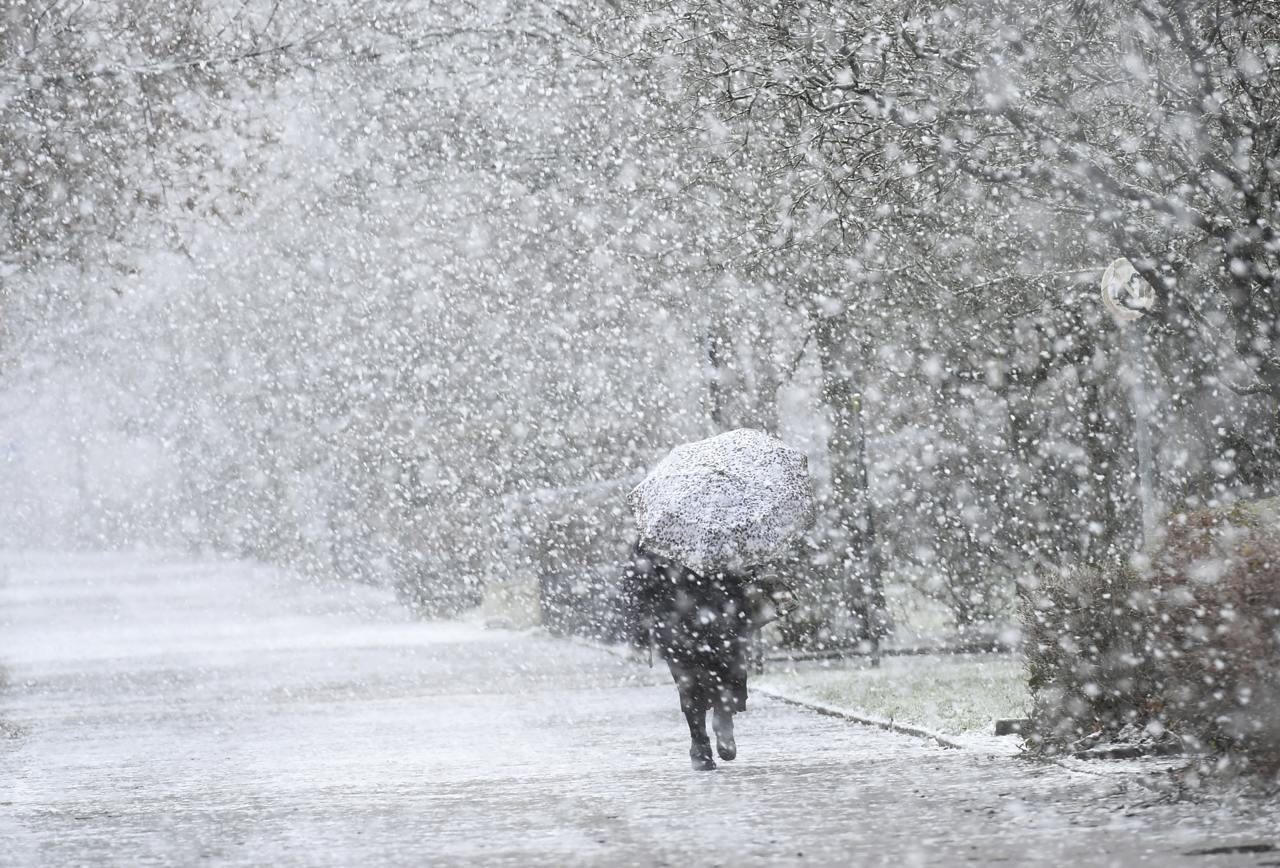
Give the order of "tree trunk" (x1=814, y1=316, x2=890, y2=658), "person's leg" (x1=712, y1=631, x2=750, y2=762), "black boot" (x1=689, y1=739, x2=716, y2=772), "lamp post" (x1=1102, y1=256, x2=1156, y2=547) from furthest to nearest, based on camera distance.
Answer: "tree trunk" (x1=814, y1=316, x2=890, y2=658) → "lamp post" (x1=1102, y1=256, x2=1156, y2=547) → "person's leg" (x1=712, y1=631, x2=750, y2=762) → "black boot" (x1=689, y1=739, x2=716, y2=772)

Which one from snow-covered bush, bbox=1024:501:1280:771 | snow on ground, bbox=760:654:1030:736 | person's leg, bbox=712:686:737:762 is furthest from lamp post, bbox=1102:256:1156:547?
person's leg, bbox=712:686:737:762

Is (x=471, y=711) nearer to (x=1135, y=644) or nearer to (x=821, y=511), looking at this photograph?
(x=821, y=511)

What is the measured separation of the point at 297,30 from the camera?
18.3 metres

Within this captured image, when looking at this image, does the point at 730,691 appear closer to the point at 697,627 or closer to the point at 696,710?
the point at 696,710

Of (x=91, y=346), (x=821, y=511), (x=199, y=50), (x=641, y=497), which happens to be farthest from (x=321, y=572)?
(x=641, y=497)

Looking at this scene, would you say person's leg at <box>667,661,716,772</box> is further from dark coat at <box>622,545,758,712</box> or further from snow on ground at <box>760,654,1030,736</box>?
snow on ground at <box>760,654,1030,736</box>

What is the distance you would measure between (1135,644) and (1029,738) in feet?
3.91

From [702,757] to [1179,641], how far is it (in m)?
3.57

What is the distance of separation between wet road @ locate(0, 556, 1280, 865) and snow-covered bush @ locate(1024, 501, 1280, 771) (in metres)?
0.42

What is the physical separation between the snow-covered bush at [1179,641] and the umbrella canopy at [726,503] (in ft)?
5.64

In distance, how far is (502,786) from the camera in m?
11.9

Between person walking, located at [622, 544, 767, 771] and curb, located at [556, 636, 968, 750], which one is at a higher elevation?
person walking, located at [622, 544, 767, 771]

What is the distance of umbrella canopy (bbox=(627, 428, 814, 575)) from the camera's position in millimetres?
12445

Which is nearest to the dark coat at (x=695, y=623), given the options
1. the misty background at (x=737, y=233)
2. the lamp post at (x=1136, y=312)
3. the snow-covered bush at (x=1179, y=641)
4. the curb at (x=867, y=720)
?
the curb at (x=867, y=720)
